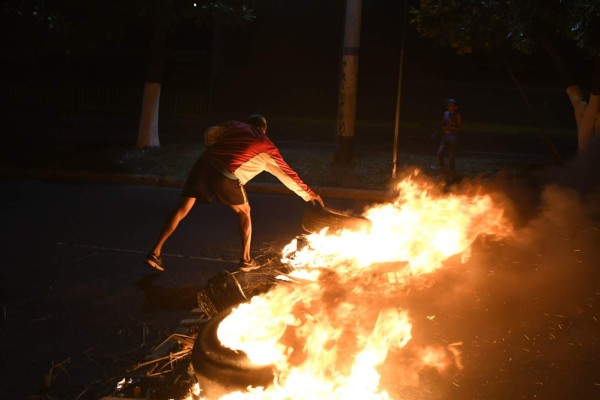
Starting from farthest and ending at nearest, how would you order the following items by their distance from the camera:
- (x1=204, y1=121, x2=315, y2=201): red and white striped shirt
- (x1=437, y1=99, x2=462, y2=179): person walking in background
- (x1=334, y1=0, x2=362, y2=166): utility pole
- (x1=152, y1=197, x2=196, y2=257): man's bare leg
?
(x1=437, y1=99, x2=462, y2=179): person walking in background, (x1=334, y1=0, x2=362, y2=166): utility pole, (x1=152, y1=197, x2=196, y2=257): man's bare leg, (x1=204, y1=121, x2=315, y2=201): red and white striped shirt

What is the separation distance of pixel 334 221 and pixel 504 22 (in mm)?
7751

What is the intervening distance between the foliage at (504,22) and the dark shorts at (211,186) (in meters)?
7.14

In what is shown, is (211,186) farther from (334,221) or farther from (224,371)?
(224,371)

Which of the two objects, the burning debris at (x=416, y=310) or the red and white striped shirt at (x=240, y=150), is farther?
the red and white striped shirt at (x=240, y=150)

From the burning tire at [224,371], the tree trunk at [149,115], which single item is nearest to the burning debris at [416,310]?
the burning tire at [224,371]

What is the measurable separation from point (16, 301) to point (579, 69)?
26.1 m

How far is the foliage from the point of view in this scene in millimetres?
10703

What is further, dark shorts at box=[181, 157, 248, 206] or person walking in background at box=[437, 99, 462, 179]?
person walking in background at box=[437, 99, 462, 179]

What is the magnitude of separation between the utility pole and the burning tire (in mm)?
8815

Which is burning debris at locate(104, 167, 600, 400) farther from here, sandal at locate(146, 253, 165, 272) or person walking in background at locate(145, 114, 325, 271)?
sandal at locate(146, 253, 165, 272)

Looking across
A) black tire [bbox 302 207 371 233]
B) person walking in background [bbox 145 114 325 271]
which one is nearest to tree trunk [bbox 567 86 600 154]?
black tire [bbox 302 207 371 233]

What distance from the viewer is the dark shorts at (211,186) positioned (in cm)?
611

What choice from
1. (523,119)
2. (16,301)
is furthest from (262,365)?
(523,119)

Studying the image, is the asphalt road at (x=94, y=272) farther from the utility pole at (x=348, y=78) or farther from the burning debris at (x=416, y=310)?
the utility pole at (x=348, y=78)
